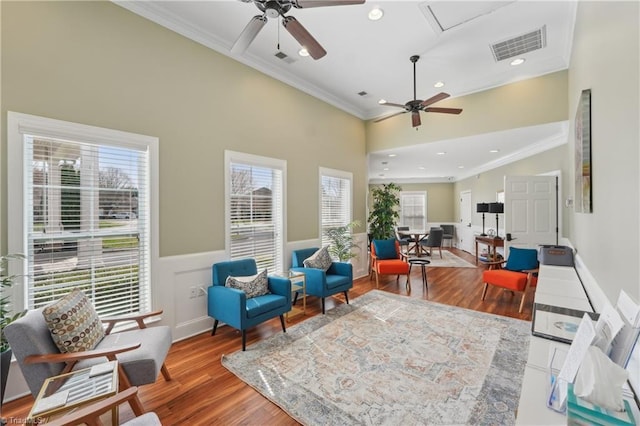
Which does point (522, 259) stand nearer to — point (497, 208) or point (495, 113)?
point (497, 208)

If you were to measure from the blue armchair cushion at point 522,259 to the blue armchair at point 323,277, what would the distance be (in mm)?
2644

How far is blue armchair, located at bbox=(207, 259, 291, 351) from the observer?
9.09 ft

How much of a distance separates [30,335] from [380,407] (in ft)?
7.71

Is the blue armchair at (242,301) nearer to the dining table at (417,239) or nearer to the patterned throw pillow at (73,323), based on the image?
the patterned throw pillow at (73,323)

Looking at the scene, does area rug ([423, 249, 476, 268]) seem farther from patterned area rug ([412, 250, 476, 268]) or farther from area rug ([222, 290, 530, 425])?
area rug ([222, 290, 530, 425])

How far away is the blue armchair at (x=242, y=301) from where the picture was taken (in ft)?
9.09

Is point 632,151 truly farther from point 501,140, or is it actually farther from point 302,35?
point 501,140

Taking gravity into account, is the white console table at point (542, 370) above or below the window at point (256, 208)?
below

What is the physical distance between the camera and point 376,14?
9.41 feet

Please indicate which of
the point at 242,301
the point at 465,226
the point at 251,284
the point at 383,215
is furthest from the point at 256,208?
the point at 465,226

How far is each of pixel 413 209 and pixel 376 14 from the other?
8831mm

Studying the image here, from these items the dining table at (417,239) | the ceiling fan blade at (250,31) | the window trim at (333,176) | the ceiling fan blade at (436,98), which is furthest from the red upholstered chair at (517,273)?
the ceiling fan blade at (250,31)

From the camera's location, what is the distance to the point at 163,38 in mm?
2914

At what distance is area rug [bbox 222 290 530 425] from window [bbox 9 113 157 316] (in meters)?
1.37
